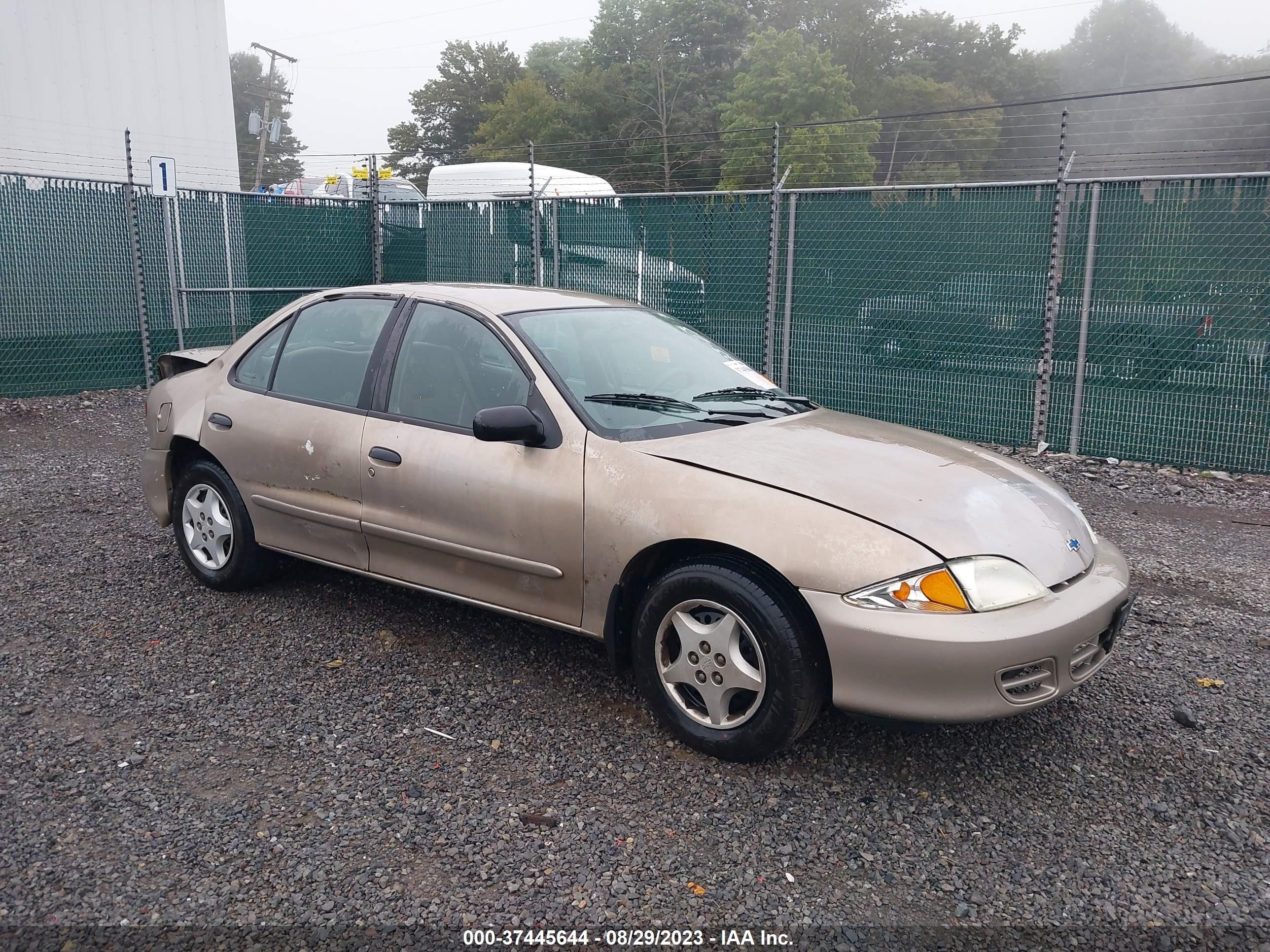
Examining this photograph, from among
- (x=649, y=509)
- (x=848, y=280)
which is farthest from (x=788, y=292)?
(x=649, y=509)

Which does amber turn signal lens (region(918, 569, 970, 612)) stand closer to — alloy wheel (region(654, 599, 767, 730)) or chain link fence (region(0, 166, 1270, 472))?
alloy wheel (region(654, 599, 767, 730))

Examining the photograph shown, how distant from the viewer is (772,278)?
9.65 metres

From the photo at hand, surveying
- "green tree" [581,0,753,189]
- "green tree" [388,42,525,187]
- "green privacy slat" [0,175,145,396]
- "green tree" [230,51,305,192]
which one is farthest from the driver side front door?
"green tree" [388,42,525,187]

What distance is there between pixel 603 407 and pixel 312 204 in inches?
413

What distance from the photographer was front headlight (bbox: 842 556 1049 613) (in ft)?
10.0

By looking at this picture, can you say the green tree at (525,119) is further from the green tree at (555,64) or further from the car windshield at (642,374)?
the car windshield at (642,374)

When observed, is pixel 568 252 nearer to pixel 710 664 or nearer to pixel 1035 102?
pixel 1035 102

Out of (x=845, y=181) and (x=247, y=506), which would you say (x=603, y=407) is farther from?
(x=845, y=181)

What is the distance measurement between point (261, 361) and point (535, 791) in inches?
110

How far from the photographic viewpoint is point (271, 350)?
494cm

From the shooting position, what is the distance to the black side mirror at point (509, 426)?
3713 mm

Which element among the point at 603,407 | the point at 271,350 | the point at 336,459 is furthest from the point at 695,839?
the point at 271,350

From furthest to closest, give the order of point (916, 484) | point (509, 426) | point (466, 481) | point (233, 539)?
1. point (233, 539)
2. point (466, 481)
3. point (509, 426)
4. point (916, 484)

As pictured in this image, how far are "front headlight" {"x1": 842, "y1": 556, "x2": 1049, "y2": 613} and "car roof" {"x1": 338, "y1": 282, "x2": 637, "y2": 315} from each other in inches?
80.7
